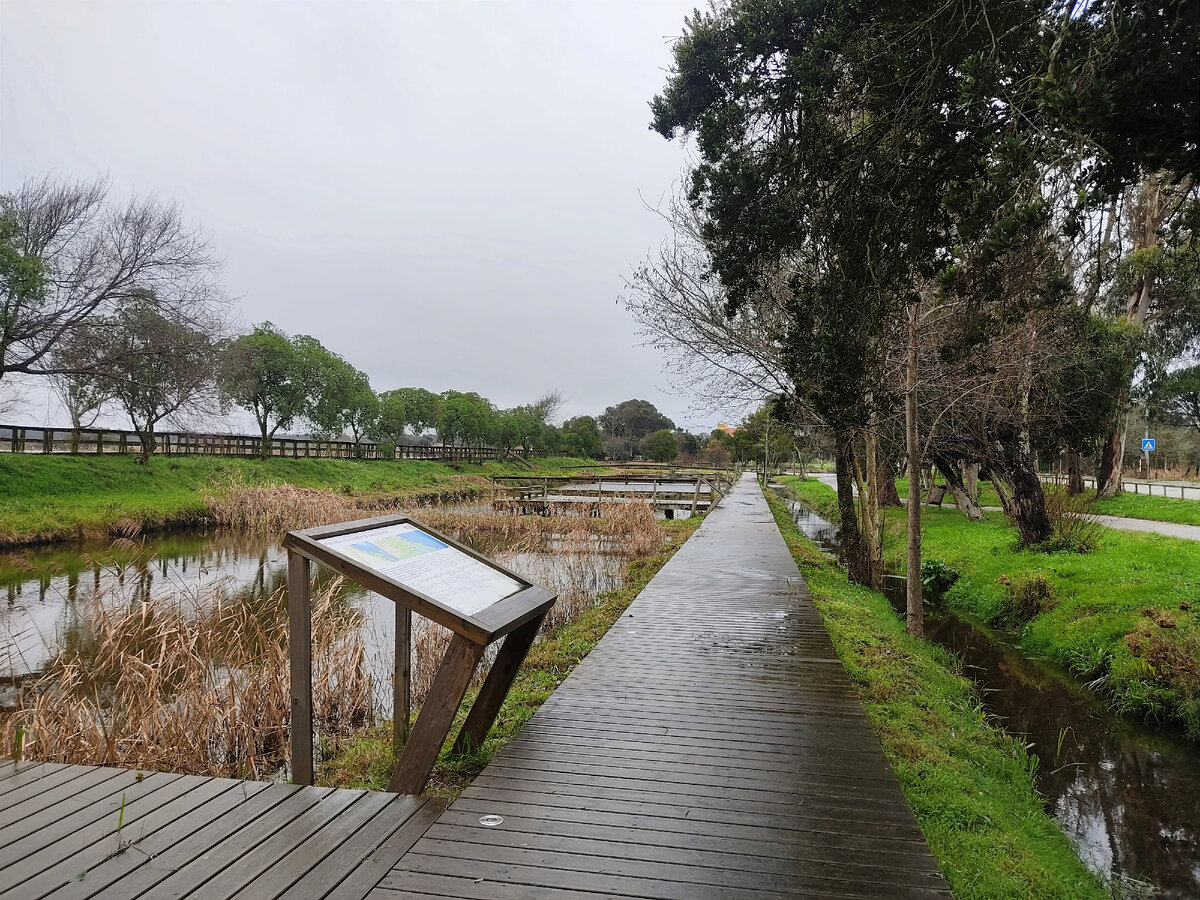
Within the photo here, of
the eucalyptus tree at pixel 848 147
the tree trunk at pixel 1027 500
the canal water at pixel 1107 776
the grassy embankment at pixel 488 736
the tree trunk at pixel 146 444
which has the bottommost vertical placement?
the canal water at pixel 1107 776

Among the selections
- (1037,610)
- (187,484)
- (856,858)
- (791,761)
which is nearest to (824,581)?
(1037,610)

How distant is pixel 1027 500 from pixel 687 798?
11.7 m

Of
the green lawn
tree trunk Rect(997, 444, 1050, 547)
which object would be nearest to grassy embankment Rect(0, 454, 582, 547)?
tree trunk Rect(997, 444, 1050, 547)

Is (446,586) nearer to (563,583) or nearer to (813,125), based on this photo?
(813,125)

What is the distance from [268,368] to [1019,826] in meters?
36.3

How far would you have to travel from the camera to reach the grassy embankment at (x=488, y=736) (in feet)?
→ 12.8

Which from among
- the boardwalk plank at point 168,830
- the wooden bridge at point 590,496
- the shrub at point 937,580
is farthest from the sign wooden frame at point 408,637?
the wooden bridge at point 590,496

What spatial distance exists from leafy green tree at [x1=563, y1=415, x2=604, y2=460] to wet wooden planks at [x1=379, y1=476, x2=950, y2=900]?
66413 mm

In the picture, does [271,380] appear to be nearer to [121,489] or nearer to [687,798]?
[121,489]

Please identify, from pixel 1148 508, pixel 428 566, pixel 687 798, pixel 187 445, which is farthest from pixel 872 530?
pixel 187 445

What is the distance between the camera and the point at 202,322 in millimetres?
21188

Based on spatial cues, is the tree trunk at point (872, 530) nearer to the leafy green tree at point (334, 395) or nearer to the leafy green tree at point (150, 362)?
the leafy green tree at point (150, 362)

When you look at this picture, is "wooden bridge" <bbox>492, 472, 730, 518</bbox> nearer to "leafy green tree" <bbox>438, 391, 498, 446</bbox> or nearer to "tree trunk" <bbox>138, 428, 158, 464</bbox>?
"leafy green tree" <bbox>438, 391, 498, 446</bbox>

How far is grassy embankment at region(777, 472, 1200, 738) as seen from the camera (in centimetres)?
632
